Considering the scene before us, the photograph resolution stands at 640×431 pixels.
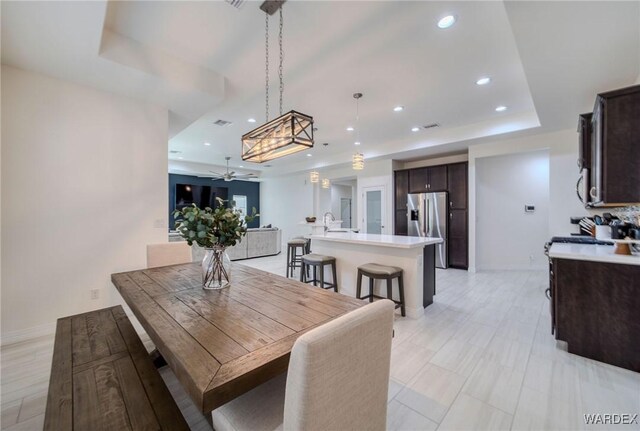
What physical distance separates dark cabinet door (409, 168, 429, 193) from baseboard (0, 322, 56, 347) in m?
6.44

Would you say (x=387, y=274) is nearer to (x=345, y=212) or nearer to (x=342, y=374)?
(x=342, y=374)

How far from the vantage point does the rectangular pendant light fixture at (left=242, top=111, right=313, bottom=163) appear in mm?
2100

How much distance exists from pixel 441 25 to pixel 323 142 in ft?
13.1

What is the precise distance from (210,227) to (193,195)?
8.57 meters

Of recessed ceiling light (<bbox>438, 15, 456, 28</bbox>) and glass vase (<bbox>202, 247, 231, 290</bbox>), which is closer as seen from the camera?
glass vase (<bbox>202, 247, 231, 290</bbox>)

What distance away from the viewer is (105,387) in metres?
1.21

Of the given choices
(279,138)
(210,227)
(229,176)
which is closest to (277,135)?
(279,138)

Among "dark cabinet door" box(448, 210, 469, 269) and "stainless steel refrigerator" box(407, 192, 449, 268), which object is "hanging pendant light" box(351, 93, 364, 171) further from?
"dark cabinet door" box(448, 210, 469, 269)

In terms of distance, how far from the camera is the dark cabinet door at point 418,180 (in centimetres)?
609

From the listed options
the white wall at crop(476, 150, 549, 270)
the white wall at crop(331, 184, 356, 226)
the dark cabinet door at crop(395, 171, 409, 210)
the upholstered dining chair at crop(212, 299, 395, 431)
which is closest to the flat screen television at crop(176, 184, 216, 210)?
the white wall at crop(331, 184, 356, 226)

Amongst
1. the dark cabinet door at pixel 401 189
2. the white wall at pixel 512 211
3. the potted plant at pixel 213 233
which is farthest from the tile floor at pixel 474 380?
the dark cabinet door at pixel 401 189

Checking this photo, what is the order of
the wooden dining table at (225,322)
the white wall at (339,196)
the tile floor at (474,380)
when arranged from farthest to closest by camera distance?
the white wall at (339,196)
the tile floor at (474,380)
the wooden dining table at (225,322)

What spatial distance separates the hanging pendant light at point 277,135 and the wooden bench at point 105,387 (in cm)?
171

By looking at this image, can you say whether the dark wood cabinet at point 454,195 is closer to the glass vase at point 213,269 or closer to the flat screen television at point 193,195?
the glass vase at point 213,269
